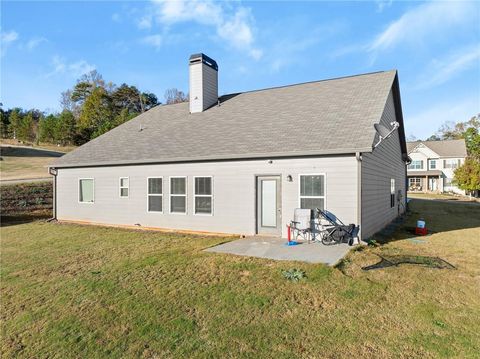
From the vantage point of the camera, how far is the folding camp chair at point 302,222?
8.91 m

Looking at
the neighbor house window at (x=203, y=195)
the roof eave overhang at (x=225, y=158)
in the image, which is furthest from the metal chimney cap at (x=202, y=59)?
the neighbor house window at (x=203, y=195)

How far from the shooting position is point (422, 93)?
66.0 ft

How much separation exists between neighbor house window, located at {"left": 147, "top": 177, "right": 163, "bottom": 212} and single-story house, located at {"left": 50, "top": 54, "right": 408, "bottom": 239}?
1.6 inches

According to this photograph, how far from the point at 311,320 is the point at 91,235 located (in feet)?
31.2

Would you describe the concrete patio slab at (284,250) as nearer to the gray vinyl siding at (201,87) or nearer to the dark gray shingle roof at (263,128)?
the dark gray shingle roof at (263,128)

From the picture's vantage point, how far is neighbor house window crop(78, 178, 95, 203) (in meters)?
14.2

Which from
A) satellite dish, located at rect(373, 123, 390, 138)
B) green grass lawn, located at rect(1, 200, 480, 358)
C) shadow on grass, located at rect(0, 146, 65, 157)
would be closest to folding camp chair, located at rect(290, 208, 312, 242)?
green grass lawn, located at rect(1, 200, 480, 358)

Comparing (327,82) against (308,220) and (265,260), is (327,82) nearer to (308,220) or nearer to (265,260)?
(308,220)

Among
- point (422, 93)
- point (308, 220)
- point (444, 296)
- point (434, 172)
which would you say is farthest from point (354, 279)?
point (434, 172)

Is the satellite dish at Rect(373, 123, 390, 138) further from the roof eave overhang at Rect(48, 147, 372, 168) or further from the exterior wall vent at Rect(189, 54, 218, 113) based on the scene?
the exterior wall vent at Rect(189, 54, 218, 113)

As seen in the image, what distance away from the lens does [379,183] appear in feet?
35.9

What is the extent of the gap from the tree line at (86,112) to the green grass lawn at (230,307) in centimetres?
4221

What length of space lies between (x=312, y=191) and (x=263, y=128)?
3423 mm

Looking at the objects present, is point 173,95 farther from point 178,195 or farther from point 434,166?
point 178,195
